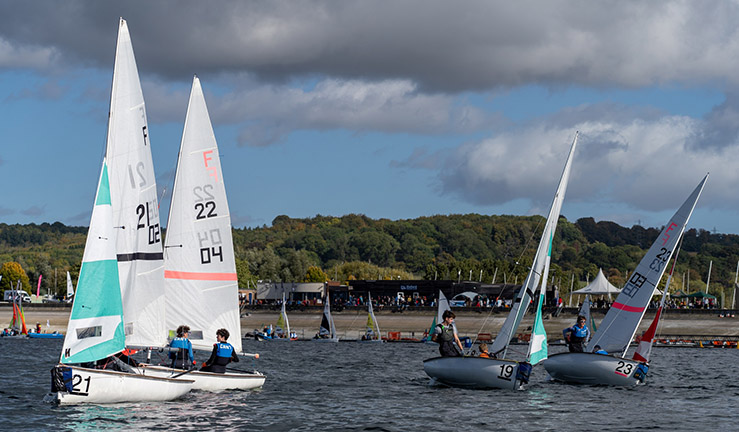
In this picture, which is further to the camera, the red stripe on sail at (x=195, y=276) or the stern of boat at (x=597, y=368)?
the stern of boat at (x=597, y=368)

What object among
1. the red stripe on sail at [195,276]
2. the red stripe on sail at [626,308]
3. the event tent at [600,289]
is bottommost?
the red stripe on sail at [626,308]

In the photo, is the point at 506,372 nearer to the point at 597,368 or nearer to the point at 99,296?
the point at 597,368

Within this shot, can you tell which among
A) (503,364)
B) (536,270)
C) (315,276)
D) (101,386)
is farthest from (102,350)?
(315,276)

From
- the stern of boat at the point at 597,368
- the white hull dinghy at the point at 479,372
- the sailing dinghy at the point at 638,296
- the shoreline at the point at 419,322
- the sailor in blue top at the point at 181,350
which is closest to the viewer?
the sailor in blue top at the point at 181,350

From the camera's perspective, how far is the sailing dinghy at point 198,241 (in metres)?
31.5

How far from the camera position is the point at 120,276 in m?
29.4

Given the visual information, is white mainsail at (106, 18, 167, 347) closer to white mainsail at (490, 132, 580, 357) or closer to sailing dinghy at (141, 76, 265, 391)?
sailing dinghy at (141, 76, 265, 391)

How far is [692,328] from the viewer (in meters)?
91.6

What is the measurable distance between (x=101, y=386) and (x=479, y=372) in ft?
41.5

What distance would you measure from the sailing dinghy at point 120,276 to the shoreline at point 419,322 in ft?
187

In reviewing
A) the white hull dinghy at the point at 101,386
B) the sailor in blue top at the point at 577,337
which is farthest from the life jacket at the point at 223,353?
the sailor in blue top at the point at 577,337

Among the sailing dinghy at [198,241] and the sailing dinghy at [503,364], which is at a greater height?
the sailing dinghy at [198,241]

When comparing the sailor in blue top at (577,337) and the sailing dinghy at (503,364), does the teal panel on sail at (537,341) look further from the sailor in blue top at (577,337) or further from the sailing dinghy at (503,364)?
the sailor in blue top at (577,337)

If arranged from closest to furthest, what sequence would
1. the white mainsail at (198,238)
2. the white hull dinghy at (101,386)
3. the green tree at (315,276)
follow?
the white hull dinghy at (101,386) → the white mainsail at (198,238) → the green tree at (315,276)
